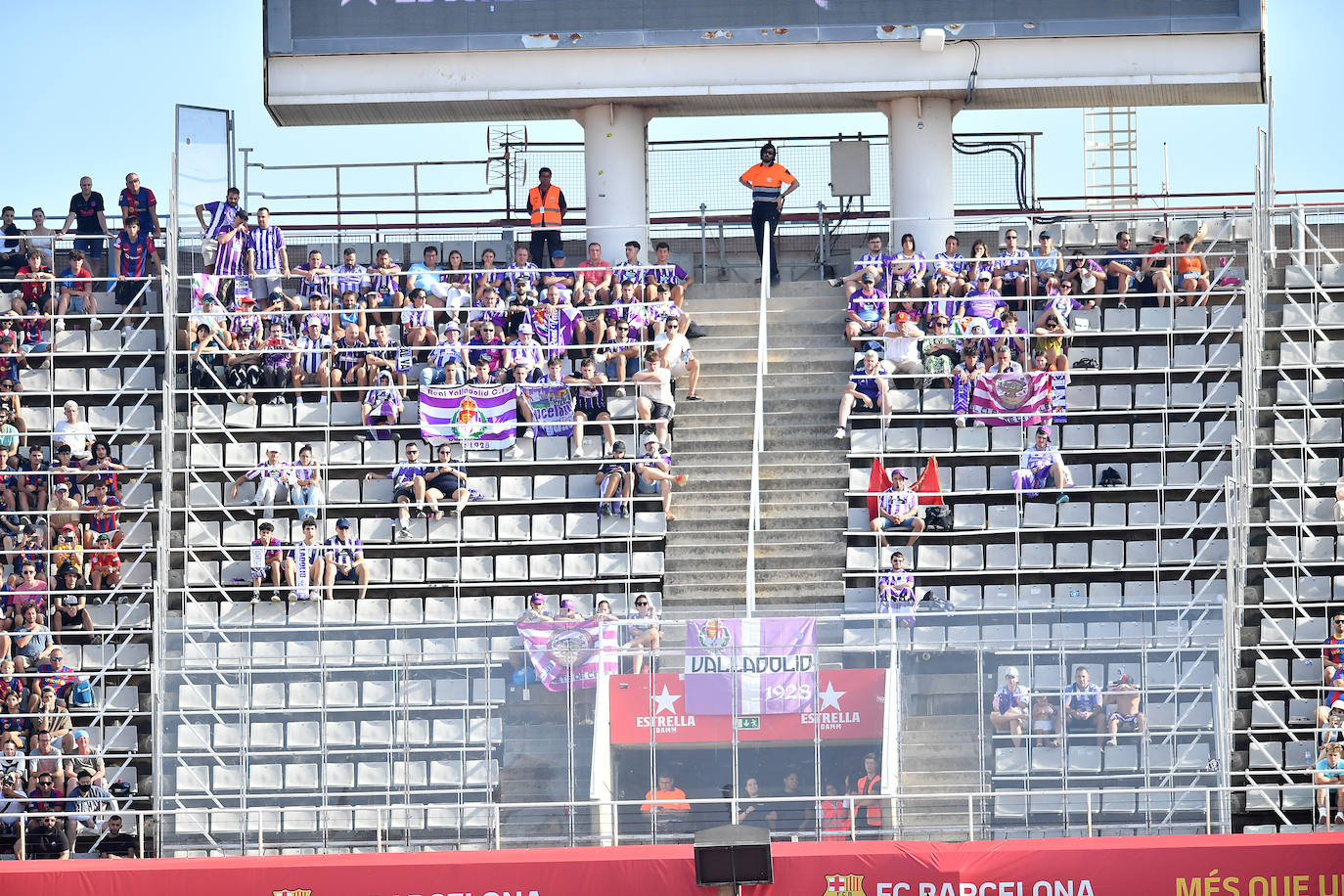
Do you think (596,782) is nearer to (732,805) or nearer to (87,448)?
(732,805)

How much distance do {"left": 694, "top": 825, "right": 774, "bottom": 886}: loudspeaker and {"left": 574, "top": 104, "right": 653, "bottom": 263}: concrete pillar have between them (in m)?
11.5

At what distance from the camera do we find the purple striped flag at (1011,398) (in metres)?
23.6

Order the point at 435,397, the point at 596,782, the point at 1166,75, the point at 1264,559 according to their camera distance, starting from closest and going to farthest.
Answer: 1. the point at 596,782
2. the point at 1264,559
3. the point at 435,397
4. the point at 1166,75

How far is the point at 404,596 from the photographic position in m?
23.3

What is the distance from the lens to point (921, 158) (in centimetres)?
2709

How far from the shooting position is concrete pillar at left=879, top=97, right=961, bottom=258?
27031 millimetres

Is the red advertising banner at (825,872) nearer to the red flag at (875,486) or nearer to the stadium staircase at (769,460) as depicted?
the stadium staircase at (769,460)

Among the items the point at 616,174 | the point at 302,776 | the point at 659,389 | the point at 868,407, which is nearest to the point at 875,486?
the point at 868,407

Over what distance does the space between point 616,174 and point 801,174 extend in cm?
263

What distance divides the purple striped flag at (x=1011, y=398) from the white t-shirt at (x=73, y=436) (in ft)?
33.1

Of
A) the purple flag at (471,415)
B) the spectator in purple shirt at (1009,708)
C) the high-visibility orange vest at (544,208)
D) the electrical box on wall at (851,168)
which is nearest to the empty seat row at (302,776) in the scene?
the spectator in purple shirt at (1009,708)

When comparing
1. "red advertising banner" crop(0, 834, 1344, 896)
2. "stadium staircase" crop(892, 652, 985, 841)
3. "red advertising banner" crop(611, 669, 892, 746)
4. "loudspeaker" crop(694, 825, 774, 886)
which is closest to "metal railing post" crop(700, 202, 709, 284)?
"red advertising banner" crop(611, 669, 892, 746)

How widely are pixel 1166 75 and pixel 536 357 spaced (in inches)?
342

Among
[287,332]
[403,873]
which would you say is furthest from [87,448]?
[403,873]
